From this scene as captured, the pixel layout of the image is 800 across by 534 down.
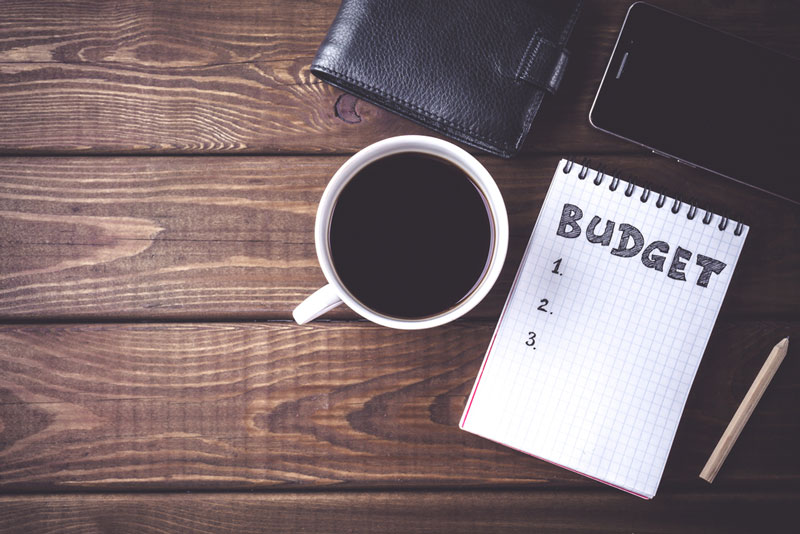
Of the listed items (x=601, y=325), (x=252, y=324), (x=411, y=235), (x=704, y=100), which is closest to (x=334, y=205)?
(x=411, y=235)

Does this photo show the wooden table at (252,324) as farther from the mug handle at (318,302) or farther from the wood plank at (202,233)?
the mug handle at (318,302)

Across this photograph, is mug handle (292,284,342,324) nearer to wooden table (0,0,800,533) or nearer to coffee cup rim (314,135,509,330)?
coffee cup rim (314,135,509,330)

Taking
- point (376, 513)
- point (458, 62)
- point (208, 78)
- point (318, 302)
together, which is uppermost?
point (458, 62)

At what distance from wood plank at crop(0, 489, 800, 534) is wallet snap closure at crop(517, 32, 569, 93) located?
47cm

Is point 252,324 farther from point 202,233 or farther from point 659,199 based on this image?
point 659,199

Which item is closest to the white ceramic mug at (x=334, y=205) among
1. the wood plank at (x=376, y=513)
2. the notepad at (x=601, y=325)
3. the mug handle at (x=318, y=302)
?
the mug handle at (x=318, y=302)

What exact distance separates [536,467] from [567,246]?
26 cm

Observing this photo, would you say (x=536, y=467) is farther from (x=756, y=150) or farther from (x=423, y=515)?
(x=756, y=150)

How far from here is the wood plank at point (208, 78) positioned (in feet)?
2.04

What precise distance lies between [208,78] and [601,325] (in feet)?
1.78

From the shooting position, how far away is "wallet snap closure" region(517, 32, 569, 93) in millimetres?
572

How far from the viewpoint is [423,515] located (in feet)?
2.03

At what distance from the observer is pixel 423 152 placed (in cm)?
52

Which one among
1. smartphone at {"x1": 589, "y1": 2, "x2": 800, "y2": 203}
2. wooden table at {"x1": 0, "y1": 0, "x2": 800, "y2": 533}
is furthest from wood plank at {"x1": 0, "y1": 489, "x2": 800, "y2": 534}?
smartphone at {"x1": 589, "y1": 2, "x2": 800, "y2": 203}
